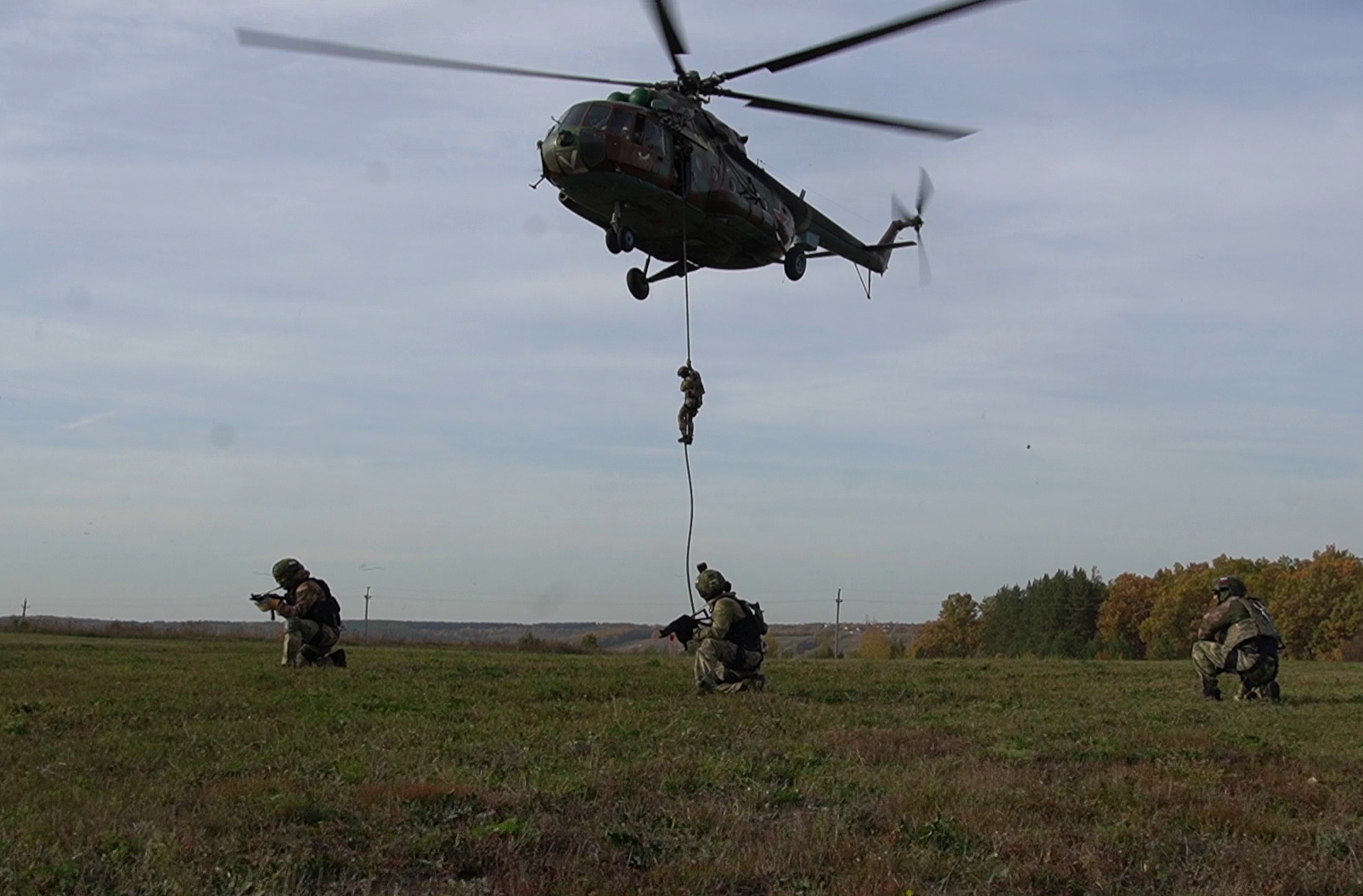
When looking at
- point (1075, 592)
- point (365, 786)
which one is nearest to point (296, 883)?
point (365, 786)

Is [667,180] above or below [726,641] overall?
above

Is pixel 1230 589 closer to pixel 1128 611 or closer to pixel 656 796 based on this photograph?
pixel 656 796

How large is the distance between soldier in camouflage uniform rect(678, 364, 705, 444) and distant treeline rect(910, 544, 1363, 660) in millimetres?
55593

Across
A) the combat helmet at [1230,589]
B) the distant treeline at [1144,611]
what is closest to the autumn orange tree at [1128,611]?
the distant treeline at [1144,611]

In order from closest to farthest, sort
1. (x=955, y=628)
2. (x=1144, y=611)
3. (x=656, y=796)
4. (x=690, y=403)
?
(x=656, y=796) → (x=690, y=403) → (x=1144, y=611) → (x=955, y=628)

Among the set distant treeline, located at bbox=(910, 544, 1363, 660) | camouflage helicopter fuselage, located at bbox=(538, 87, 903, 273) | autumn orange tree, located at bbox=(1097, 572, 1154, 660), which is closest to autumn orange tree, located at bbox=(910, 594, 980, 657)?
distant treeline, located at bbox=(910, 544, 1363, 660)

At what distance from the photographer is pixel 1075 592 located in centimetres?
9862

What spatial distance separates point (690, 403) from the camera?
54.3ft

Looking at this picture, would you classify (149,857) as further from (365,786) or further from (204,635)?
(204,635)

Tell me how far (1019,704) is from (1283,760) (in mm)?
5461

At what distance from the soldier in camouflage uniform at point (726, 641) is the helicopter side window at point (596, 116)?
617 centimetres

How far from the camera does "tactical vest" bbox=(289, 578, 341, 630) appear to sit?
64.7 feet

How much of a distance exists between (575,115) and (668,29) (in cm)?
202

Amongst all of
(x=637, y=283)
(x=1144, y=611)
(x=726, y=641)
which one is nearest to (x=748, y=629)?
(x=726, y=641)
